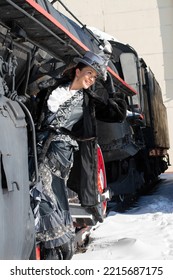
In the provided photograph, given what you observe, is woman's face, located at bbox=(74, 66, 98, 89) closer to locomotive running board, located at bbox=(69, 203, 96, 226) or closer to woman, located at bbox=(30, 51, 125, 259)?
woman, located at bbox=(30, 51, 125, 259)

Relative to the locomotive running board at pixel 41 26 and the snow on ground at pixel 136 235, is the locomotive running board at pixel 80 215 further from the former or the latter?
the locomotive running board at pixel 41 26

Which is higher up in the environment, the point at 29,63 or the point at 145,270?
the point at 29,63

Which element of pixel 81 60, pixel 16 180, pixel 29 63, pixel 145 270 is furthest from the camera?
pixel 29 63

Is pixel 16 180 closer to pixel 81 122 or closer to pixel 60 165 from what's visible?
pixel 60 165

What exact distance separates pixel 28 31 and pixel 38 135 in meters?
0.75

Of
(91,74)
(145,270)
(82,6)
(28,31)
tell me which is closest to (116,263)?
(145,270)

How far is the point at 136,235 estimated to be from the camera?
6.00 m

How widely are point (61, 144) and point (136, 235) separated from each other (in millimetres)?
3310

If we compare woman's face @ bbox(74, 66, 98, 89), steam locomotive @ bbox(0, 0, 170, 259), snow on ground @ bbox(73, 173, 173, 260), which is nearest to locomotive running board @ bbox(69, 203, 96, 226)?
steam locomotive @ bbox(0, 0, 170, 259)

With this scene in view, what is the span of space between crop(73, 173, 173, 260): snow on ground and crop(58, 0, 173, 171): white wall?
40.4 feet

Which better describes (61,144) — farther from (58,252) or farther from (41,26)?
(41,26)

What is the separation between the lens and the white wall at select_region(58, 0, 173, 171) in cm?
2069

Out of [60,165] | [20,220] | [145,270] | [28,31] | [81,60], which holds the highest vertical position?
[28,31]

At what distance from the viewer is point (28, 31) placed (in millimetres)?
3227
